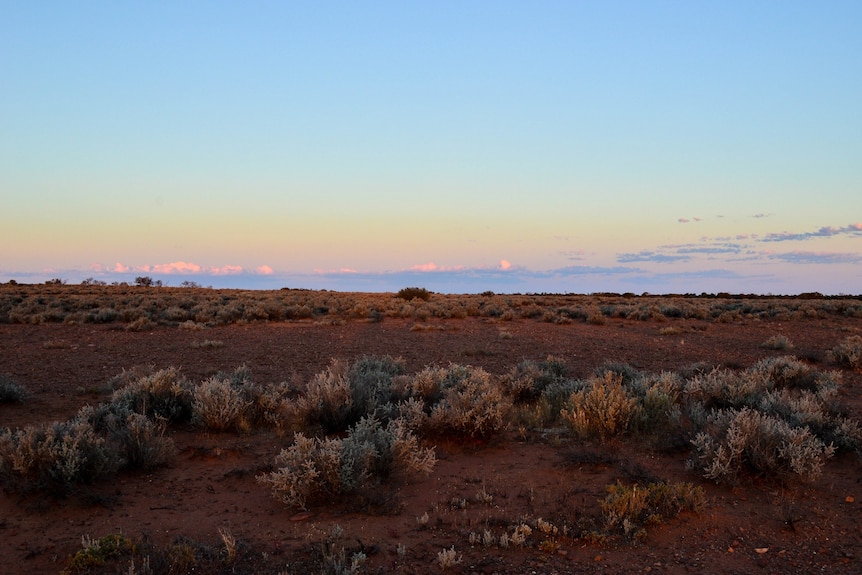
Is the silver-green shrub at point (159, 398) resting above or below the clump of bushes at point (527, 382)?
above

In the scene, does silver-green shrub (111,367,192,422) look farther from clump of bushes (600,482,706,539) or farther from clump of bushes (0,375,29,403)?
clump of bushes (600,482,706,539)

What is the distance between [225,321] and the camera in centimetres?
2314

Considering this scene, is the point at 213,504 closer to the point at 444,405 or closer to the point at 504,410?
the point at 444,405

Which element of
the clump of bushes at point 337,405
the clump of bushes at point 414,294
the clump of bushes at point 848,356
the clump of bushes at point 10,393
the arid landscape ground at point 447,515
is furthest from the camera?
the clump of bushes at point 414,294

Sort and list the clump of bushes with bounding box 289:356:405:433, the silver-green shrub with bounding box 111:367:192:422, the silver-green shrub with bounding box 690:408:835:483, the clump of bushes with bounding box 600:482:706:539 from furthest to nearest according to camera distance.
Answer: the silver-green shrub with bounding box 111:367:192:422 < the clump of bushes with bounding box 289:356:405:433 < the silver-green shrub with bounding box 690:408:835:483 < the clump of bushes with bounding box 600:482:706:539

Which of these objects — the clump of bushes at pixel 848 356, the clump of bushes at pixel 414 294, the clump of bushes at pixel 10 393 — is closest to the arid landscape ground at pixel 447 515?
the clump of bushes at pixel 10 393

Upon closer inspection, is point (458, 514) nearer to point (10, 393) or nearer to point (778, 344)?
point (10, 393)

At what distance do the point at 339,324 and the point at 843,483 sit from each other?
60.1ft

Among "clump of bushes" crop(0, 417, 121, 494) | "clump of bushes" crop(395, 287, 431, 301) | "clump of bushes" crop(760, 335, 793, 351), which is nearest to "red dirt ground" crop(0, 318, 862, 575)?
"clump of bushes" crop(0, 417, 121, 494)

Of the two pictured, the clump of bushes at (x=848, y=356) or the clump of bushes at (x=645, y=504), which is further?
the clump of bushes at (x=848, y=356)

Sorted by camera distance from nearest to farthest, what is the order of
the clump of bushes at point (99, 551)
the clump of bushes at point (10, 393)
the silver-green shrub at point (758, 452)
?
the clump of bushes at point (99, 551) < the silver-green shrub at point (758, 452) < the clump of bushes at point (10, 393)

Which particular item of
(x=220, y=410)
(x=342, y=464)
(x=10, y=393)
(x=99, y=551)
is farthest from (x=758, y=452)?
(x=10, y=393)

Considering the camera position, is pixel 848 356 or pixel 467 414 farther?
pixel 848 356

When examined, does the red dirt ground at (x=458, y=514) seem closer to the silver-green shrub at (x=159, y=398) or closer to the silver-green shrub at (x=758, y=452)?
the silver-green shrub at (x=758, y=452)
